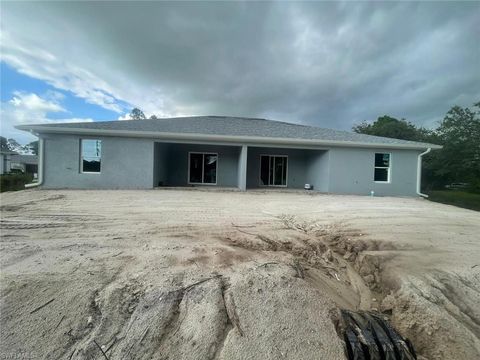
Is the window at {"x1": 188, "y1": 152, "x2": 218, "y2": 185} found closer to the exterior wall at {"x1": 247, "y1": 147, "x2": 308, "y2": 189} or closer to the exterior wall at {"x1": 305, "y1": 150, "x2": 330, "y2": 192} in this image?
the exterior wall at {"x1": 247, "y1": 147, "x2": 308, "y2": 189}

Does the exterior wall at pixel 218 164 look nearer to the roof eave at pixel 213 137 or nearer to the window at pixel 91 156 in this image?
the roof eave at pixel 213 137

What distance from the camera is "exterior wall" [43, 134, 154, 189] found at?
440 inches

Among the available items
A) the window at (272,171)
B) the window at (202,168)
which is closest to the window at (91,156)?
the window at (202,168)

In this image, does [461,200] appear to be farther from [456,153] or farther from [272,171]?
[272,171]

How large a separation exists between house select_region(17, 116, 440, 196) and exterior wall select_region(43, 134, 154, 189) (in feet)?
0.13

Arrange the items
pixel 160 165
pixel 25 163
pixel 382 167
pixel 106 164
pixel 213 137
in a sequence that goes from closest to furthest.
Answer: pixel 106 164 → pixel 213 137 → pixel 382 167 → pixel 160 165 → pixel 25 163

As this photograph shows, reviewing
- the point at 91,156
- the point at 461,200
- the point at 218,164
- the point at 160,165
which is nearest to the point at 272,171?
the point at 218,164

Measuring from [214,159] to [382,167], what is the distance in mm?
9269

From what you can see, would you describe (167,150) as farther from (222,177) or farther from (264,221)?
(264,221)

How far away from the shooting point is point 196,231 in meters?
4.68

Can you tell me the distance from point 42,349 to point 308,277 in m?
2.72

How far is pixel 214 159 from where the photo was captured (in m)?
14.5

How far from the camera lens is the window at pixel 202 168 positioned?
14.5 m

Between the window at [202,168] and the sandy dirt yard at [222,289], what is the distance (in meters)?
9.53
